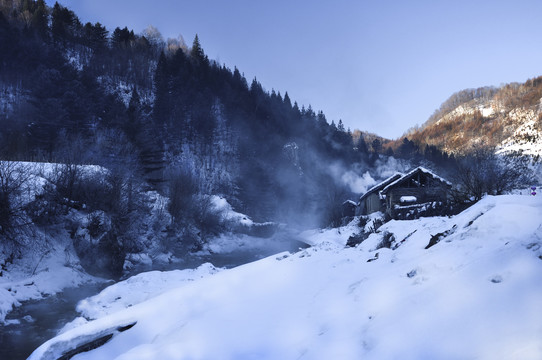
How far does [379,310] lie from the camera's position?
3643mm

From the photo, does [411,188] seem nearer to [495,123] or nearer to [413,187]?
[413,187]

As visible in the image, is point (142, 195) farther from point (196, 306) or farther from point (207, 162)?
point (207, 162)

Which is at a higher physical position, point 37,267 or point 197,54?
point 197,54

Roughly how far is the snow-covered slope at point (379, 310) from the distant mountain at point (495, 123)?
93.3 m

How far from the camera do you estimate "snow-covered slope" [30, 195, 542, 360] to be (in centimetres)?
274

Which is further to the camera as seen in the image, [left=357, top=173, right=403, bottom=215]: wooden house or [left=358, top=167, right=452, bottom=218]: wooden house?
[left=357, top=173, right=403, bottom=215]: wooden house

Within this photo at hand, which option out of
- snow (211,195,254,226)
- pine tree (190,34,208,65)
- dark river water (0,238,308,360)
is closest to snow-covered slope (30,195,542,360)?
dark river water (0,238,308,360)

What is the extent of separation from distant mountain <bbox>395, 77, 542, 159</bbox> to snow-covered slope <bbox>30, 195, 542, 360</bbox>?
306 ft

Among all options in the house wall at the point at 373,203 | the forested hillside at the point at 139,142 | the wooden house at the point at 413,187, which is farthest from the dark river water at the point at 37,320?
the house wall at the point at 373,203

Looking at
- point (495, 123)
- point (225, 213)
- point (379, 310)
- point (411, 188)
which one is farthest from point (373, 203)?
point (495, 123)

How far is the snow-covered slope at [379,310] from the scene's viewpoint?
2.74 m

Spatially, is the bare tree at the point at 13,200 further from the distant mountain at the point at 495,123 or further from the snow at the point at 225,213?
the distant mountain at the point at 495,123

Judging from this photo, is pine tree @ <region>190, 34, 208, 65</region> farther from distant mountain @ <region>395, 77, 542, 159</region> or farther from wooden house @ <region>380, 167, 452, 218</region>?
distant mountain @ <region>395, 77, 542, 159</region>

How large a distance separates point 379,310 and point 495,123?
438ft
